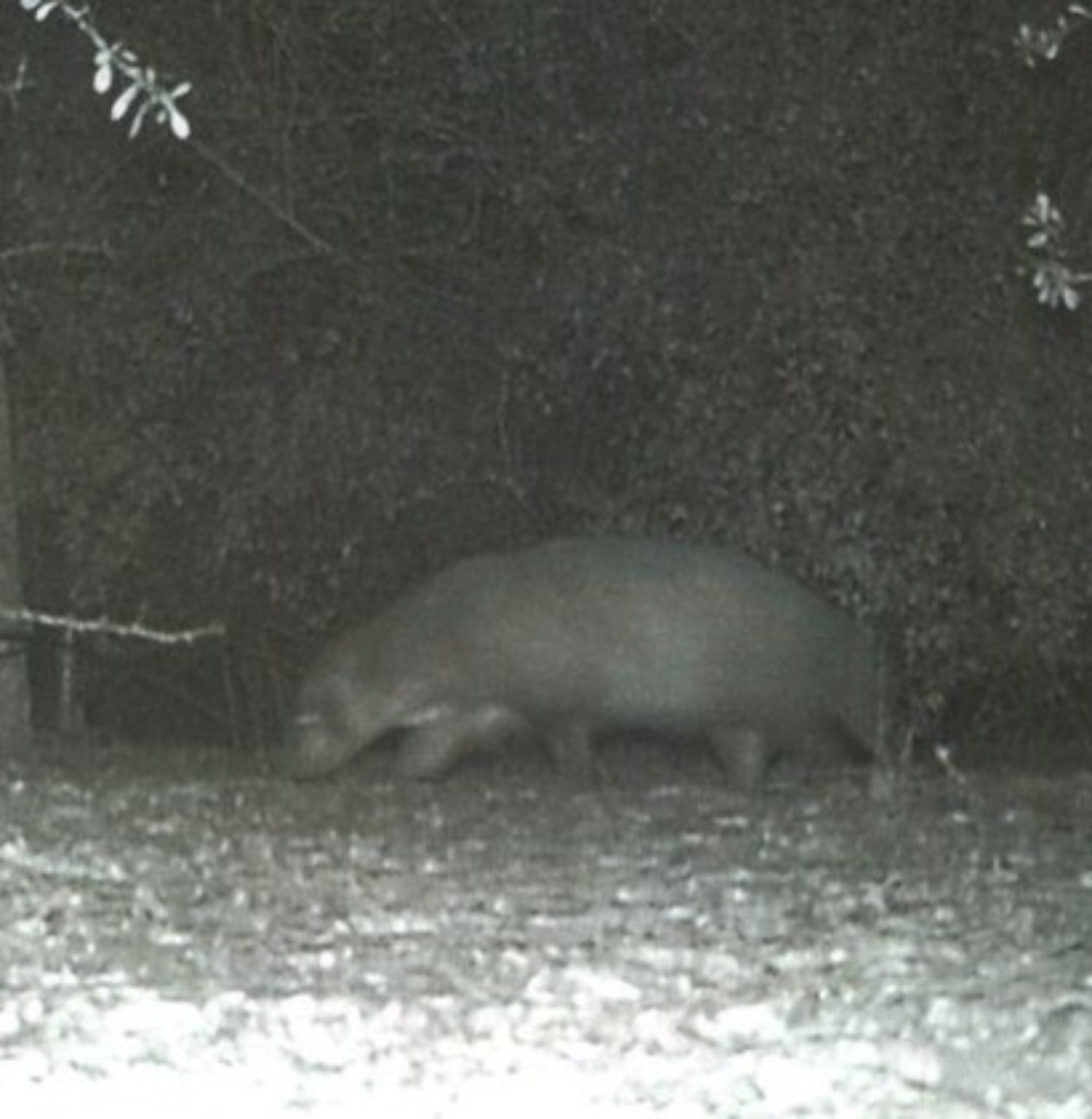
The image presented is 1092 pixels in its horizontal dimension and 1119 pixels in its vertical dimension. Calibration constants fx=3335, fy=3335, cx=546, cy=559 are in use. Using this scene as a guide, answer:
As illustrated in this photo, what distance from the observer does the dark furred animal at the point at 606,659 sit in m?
9.43

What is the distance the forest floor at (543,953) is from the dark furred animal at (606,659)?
52 cm

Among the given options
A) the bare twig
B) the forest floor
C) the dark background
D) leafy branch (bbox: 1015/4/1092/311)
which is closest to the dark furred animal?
the dark background

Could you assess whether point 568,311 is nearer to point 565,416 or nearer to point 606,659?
point 565,416

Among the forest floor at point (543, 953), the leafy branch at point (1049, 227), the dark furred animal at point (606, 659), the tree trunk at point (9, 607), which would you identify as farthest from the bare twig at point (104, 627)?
the leafy branch at point (1049, 227)

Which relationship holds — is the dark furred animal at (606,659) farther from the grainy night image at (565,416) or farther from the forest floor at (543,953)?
the forest floor at (543,953)

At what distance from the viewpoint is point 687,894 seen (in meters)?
6.69

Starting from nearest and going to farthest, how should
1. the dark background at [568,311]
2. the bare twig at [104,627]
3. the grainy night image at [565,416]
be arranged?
1. the grainy night image at [565,416]
2. the dark background at [568,311]
3. the bare twig at [104,627]

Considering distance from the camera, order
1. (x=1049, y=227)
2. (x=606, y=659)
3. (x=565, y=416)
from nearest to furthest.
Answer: (x=1049, y=227), (x=606, y=659), (x=565, y=416)

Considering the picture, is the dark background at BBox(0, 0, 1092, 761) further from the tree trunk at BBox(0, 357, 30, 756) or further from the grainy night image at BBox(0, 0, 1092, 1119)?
the tree trunk at BBox(0, 357, 30, 756)

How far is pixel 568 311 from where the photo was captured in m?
9.58

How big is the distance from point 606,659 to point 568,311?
1.01 m

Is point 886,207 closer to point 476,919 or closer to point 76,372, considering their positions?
point 76,372

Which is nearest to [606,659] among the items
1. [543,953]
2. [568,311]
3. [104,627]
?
[568,311]

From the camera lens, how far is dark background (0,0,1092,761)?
29.8 feet
